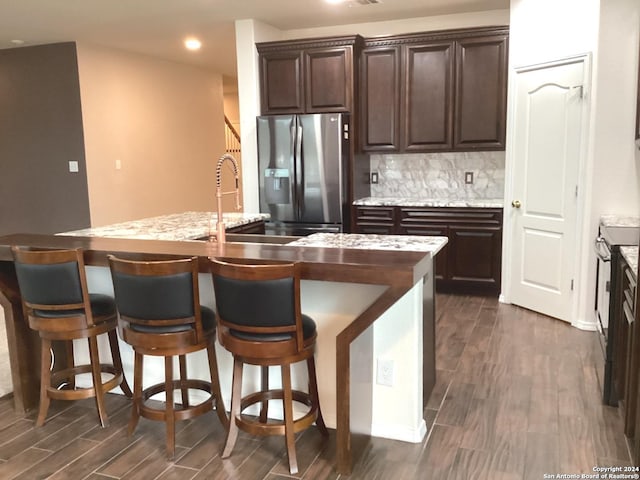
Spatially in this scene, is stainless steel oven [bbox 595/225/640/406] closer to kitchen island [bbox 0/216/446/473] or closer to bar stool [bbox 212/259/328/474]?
kitchen island [bbox 0/216/446/473]

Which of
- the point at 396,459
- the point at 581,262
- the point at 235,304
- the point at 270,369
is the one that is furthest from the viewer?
→ the point at 581,262

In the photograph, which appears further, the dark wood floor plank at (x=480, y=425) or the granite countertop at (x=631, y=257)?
the dark wood floor plank at (x=480, y=425)

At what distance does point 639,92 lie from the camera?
3756 mm

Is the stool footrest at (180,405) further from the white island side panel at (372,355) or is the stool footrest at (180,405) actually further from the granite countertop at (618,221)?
the granite countertop at (618,221)

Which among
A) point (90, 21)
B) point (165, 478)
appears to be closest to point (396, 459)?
point (165, 478)

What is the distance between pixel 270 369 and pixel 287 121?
302 centimetres

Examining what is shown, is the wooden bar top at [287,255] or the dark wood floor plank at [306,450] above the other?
the wooden bar top at [287,255]

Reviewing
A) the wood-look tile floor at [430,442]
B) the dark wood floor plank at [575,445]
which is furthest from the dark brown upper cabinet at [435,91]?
the dark wood floor plank at [575,445]

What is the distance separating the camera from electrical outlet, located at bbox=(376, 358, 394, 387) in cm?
264

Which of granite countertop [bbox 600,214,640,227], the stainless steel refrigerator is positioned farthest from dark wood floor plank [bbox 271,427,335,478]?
the stainless steel refrigerator

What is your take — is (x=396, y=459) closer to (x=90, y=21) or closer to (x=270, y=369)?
(x=270, y=369)

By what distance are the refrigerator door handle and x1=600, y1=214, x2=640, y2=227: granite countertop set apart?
256 cm

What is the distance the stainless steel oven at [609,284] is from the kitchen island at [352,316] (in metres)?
0.89

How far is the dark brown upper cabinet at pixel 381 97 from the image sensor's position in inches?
210
